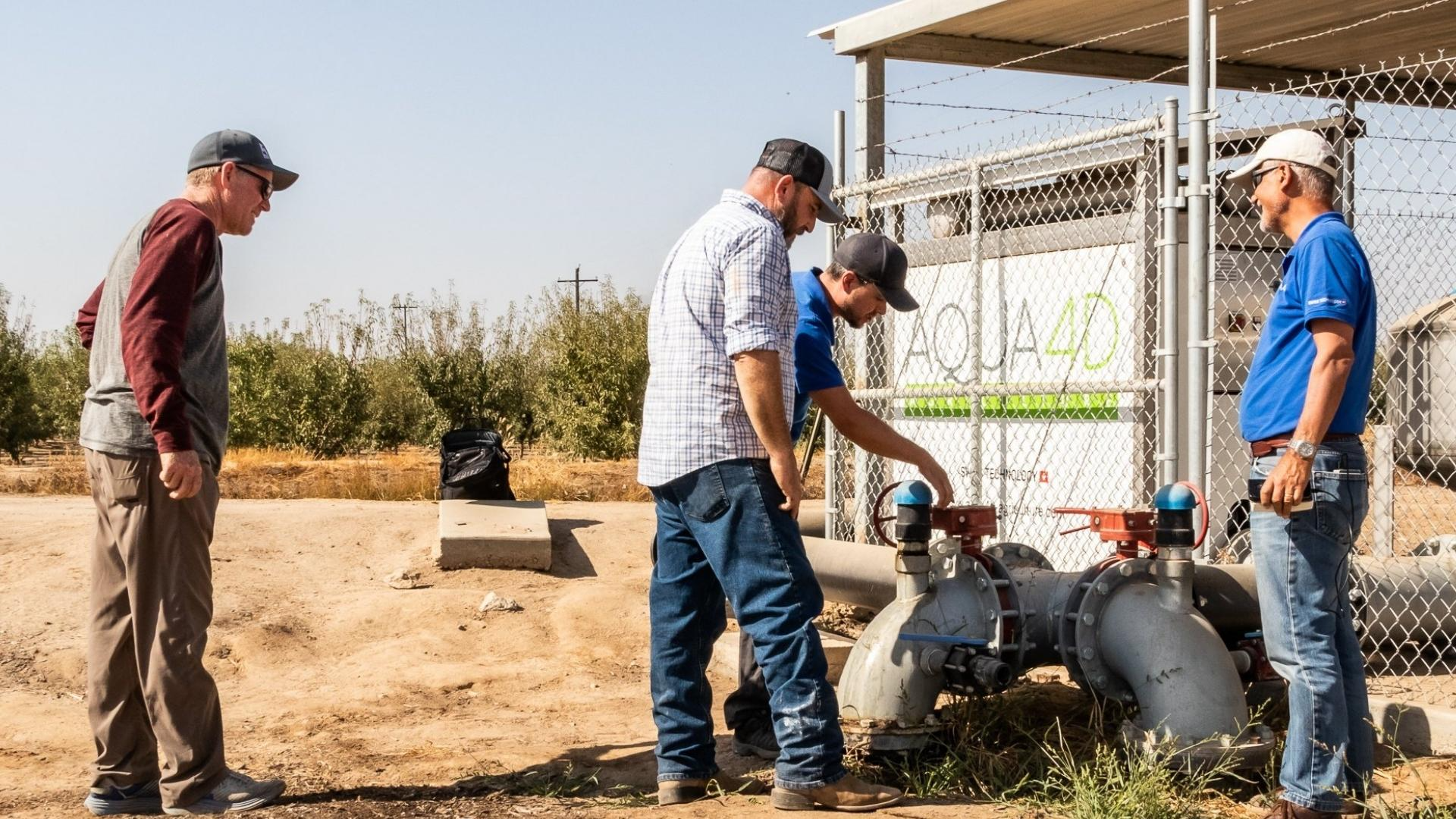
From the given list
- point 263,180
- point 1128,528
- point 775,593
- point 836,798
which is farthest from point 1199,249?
point 263,180

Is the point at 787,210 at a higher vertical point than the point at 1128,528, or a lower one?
higher

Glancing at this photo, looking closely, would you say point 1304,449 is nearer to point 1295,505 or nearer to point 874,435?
point 1295,505

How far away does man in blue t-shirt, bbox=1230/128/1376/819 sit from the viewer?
384cm

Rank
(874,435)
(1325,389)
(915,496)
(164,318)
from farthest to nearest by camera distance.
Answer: (915,496) → (874,435) → (164,318) → (1325,389)

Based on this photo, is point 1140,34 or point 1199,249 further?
point 1140,34

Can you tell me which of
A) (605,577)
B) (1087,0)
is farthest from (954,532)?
(605,577)

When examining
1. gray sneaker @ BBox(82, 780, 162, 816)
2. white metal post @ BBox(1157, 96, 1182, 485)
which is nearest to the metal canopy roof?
white metal post @ BBox(1157, 96, 1182, 485)

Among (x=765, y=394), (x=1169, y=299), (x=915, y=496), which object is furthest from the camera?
(x=1169, y=299)

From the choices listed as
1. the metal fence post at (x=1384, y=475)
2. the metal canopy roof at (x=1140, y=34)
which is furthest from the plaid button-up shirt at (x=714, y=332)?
the metal canopy roof at (x=1140, y=34)

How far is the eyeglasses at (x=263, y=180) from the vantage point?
461cm

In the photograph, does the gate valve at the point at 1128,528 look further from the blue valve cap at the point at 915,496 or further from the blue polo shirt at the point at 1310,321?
the blue polo shirt at the point at 1310,321

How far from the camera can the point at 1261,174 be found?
4.18 metres

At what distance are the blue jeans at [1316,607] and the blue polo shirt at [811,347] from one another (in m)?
1.44

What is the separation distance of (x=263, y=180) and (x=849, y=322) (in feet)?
6.88
